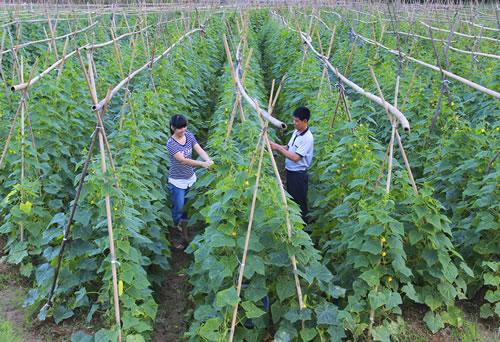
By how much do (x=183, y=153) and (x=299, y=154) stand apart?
1.36 metres

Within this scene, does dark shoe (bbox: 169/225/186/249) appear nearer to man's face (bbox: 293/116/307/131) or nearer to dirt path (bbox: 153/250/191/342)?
dirt path (bbox: 153/250/191/342)

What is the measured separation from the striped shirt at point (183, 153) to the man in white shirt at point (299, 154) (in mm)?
1011

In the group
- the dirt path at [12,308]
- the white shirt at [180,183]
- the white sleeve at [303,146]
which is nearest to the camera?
the dirt path at [12,308]

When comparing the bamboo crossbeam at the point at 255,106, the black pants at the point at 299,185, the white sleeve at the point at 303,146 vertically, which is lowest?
the black pants at the point at 299,185

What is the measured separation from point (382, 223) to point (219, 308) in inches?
60.9

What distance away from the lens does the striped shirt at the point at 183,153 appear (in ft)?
19.1

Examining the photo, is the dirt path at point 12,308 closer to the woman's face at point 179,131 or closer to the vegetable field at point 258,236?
the vegetable field at point 258,236

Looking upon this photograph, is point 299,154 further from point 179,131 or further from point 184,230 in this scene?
point 184,230

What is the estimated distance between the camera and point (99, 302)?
14.1ft

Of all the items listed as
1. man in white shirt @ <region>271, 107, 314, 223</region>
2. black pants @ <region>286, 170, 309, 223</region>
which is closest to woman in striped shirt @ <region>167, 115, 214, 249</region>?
man in white shirt @ <region>271, 107, 314, 223</region>

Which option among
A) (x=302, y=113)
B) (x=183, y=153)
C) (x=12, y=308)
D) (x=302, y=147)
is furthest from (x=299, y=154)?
(x=12, y=308)

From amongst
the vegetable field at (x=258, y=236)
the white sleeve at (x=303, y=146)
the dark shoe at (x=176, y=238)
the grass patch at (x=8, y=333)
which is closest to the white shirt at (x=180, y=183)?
the vegetable field at (x=258, y=236)

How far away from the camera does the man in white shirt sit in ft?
19.0

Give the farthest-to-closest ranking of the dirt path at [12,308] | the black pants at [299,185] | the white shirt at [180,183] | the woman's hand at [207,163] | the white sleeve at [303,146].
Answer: the black pants at [299,185], the white shirt at [180,183], the white sleeve at [303,146], the woman's hand at [207,163], the dirt path at [12,308]
